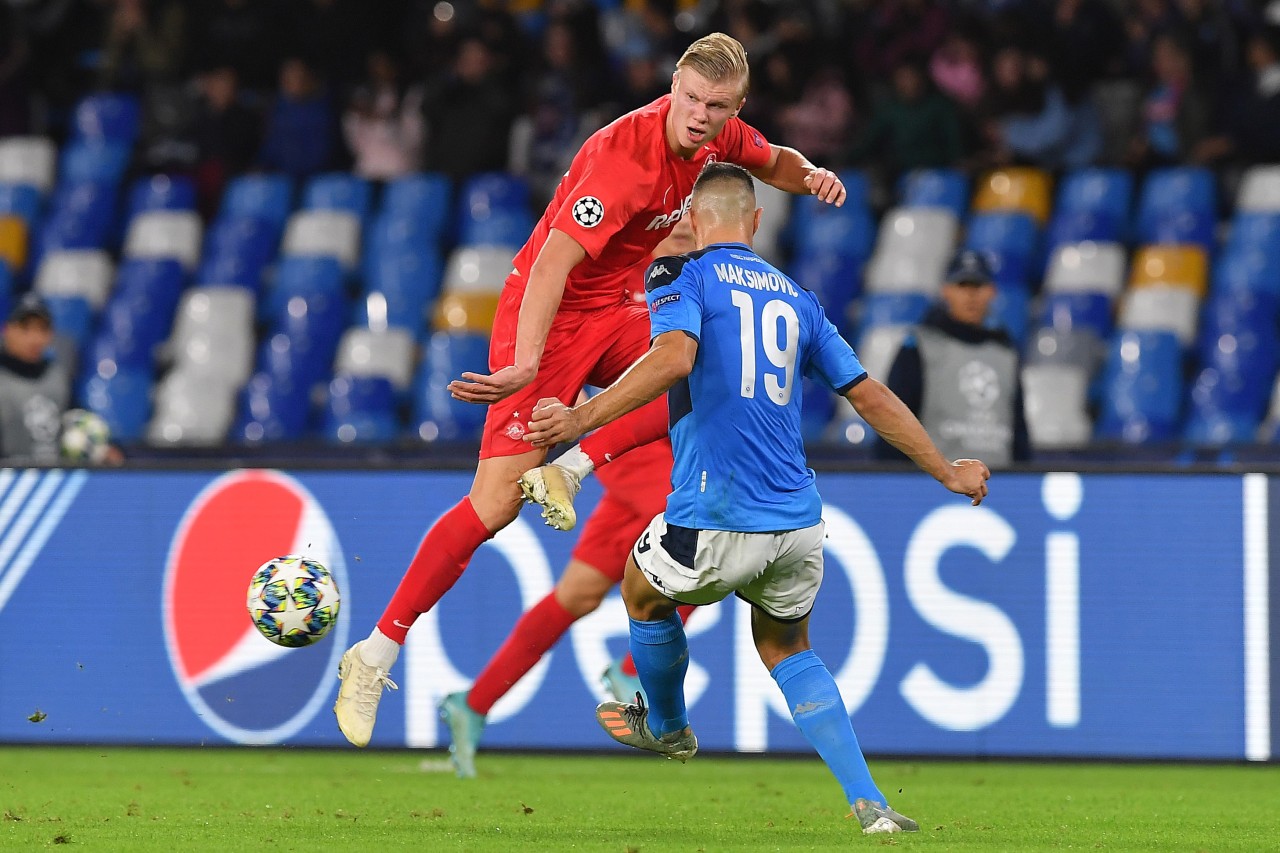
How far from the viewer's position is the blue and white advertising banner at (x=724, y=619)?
8633mm

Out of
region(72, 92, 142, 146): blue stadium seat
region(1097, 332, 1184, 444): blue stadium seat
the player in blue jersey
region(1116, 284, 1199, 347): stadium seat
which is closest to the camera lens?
the player in blue jersey

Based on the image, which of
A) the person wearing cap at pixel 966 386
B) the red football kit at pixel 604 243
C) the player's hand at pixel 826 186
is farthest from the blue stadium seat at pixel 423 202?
the player's hand at pixel 826 186

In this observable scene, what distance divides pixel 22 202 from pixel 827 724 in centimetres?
1151

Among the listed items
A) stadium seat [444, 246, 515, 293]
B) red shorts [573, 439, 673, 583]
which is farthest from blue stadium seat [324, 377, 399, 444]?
red shorts [573, 439, 673, 583]

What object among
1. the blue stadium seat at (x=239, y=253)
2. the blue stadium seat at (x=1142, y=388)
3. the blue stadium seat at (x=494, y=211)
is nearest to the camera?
the blue stadium seat at (x=1142, y=388)

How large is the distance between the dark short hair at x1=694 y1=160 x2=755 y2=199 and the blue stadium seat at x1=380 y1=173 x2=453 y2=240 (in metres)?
8.58

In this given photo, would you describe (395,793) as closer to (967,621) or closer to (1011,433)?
(967,621)

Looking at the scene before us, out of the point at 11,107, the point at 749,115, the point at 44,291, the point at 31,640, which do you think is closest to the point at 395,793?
the point at 31,640

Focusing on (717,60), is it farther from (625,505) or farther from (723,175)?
(625,505)

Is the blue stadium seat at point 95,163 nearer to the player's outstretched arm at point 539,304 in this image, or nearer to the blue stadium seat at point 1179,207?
the blue stadium seat at point 1179,207

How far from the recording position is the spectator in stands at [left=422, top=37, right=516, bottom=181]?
14414 millimetres

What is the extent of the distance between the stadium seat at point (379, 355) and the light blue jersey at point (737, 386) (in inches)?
298

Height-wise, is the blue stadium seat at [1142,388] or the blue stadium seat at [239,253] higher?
the blue stadium seat at [239,253]

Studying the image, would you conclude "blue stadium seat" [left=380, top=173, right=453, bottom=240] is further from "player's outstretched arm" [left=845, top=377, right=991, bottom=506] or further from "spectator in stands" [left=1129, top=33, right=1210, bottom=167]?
"player's outstretched arm" [left=845, top=377, right=991, bottom=506]
